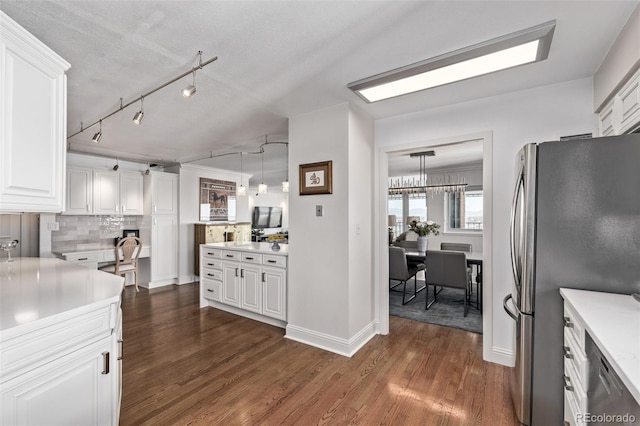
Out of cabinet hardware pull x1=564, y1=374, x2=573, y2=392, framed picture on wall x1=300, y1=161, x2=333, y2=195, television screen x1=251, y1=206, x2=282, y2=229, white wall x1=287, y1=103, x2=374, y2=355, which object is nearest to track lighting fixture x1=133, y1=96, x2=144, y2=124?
white wall x1=287, y1=103, x2=374, y2=355

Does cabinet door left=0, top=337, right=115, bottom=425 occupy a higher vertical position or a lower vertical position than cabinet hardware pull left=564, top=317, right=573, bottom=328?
lower

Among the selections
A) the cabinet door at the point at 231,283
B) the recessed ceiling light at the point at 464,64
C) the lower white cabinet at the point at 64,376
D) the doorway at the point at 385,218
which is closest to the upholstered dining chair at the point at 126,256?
the cabinet door at the point at 231,283

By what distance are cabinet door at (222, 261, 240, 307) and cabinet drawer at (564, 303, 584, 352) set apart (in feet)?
10.6

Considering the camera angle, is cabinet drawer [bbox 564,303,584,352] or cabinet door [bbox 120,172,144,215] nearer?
cabinet drawer [bbox 564,303,584,352]

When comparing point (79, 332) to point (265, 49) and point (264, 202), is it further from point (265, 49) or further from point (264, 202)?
point (264, 202)

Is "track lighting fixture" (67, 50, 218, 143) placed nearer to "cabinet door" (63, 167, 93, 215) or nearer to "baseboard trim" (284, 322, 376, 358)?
"cabinet door" (63, 167, 93, 215)

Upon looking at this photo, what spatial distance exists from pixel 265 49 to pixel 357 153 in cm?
135

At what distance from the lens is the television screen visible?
944cm

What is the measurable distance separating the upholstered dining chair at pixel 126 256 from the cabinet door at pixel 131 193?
742 mm

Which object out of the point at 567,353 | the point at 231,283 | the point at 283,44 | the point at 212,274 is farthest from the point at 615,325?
the point at 212,274

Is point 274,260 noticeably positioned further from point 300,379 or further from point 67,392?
point 67,392

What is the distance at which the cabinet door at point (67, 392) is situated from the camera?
1.11 metres

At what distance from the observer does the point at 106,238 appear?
5.35 metres

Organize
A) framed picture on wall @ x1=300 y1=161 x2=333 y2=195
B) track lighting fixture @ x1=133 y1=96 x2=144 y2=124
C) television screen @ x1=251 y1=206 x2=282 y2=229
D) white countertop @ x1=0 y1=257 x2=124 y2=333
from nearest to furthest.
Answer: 1. white countertop @ x1=0 y1=257 x2=124 y2=333
2. track lighting fixture @ x1=133 y1=96 x2=144 y2=124
3. framed picture on wall @ x1=300 y1=161 x2=333 y2=195
4. television screen @ x1=251 y1=206 x2=282 y2=229
